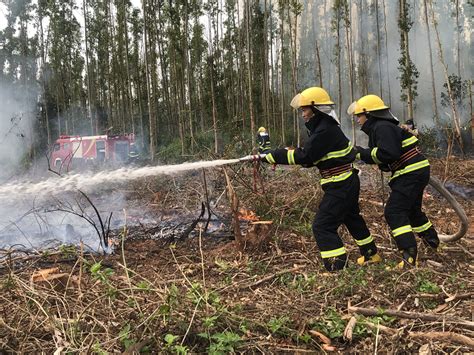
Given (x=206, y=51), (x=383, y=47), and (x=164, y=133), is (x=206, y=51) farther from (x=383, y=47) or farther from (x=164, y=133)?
(x=383, y=47)

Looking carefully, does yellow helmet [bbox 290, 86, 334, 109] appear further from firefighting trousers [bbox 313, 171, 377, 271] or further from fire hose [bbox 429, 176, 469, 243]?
fire hose [bbox 429, 176, 469, 243]

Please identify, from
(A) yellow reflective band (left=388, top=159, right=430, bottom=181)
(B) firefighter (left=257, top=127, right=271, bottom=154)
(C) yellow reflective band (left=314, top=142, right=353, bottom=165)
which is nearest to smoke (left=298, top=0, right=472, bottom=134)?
(B) firefighter (left=257, top=127, right=271, bottom=154)

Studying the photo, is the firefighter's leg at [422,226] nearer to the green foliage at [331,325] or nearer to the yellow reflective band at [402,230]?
the yellow reflective band at [402,230]

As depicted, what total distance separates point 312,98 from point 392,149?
2.88ft

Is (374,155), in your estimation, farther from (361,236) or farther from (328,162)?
(361,236)

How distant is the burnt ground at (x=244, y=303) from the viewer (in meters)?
2.32

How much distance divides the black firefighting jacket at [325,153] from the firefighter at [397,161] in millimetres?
283

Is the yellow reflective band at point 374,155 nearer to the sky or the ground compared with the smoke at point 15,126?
nearer to the ground

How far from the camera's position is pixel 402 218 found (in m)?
3.90

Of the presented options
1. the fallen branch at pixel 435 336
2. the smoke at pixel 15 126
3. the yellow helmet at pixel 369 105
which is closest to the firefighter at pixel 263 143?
the yellow helmet at pixel 369 105

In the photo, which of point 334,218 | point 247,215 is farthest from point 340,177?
point 247,215

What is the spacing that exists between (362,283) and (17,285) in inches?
95.8

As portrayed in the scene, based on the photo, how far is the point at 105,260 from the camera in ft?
14.9

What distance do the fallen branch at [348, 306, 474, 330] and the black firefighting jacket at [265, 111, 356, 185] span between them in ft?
4.81
